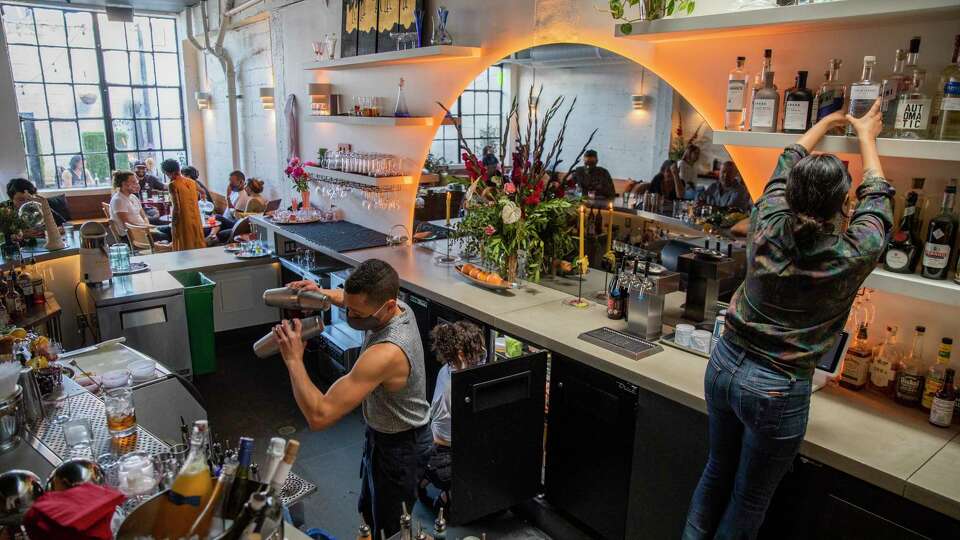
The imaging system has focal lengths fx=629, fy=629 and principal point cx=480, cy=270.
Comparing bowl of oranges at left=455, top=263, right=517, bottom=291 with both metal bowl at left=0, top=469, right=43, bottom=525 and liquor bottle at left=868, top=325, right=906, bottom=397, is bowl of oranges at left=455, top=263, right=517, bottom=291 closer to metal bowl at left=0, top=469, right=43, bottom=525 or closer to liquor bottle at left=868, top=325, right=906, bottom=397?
liquor bottle at left=868, top=325, right=906, bottom=397

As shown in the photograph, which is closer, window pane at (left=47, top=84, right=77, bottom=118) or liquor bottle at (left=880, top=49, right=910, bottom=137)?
liquor bottle at (left=880, top=49, right=910, bottom=137)

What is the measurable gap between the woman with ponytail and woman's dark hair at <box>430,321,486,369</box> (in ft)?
3.72

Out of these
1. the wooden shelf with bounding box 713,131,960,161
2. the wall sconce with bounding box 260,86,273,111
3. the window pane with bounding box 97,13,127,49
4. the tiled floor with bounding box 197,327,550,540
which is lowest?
the tiled floor with bounding box 197,327,550,540

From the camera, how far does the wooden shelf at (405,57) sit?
3.81m

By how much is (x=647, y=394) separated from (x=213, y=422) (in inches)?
116

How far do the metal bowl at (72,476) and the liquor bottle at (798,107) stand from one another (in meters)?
2.44

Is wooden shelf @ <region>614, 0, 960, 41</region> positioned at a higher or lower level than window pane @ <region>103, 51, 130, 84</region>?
lower

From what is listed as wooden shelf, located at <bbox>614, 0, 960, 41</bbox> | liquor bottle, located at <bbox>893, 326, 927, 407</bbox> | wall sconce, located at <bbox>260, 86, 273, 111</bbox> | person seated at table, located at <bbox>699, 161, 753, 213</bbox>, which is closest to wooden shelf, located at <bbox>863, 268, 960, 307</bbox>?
liquor bottle, located at <bbox>893, 326, 927, 407</bbox>

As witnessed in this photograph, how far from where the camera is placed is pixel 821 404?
7.32 ft

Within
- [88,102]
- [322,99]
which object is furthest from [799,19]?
[88,102]

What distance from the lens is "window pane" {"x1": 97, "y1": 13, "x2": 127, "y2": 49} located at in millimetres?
10125

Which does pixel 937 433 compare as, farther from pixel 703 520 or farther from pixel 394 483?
pixel 394 483

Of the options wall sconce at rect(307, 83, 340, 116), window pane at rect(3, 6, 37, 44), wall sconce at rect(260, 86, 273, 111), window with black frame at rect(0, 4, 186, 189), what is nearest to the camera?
wall sconce at rect(307, 83, 340, 116)

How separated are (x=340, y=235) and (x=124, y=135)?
24.7ft
